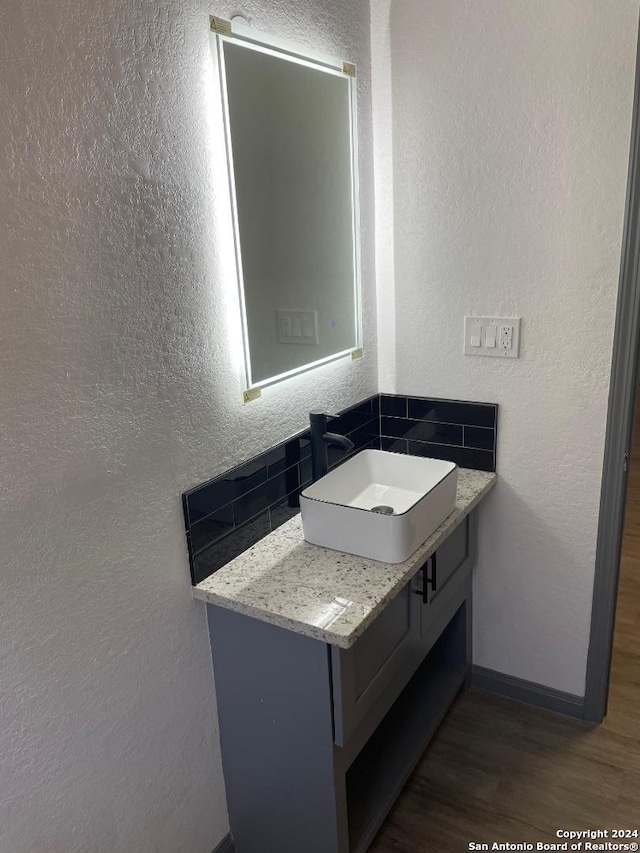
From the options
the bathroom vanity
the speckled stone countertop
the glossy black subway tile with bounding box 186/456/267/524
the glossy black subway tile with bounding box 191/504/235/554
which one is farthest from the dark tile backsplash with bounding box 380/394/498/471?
the glossy black subway tile with bounding box 191/504/235/554

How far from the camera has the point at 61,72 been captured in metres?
1.08

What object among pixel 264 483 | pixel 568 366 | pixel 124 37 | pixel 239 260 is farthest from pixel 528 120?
pixel 264 483

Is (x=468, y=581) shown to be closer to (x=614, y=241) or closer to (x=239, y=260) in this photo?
(x=614, y=241)

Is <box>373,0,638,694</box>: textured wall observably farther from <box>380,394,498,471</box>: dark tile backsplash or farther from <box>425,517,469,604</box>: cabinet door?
<box>425,517,469,604</box>: cabinet door

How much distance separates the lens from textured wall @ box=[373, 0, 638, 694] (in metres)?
1.69

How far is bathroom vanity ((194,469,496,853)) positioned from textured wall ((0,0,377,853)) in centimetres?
10

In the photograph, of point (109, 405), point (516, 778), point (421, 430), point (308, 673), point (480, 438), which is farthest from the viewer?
point (421, 430)

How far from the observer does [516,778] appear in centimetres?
194

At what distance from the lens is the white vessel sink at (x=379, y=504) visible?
1.55 metres

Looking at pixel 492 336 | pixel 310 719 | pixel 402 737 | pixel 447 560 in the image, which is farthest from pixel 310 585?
pixel 492 336

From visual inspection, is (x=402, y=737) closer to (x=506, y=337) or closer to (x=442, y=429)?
(x=442, y=429)

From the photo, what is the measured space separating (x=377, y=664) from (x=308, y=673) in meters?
0.22

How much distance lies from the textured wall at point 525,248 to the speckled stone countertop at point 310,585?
503mm

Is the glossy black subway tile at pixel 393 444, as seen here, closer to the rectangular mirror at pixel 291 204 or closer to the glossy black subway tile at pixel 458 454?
the glossy black subway tile at pixel 458 454
